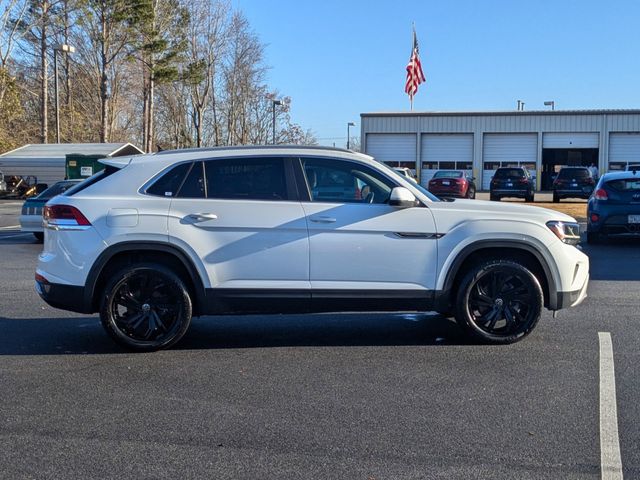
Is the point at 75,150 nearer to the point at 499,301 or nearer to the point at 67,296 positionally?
the point at 67,296

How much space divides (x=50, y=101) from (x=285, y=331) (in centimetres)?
5732

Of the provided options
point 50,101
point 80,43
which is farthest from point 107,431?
point 50,101

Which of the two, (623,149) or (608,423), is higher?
(623,149)

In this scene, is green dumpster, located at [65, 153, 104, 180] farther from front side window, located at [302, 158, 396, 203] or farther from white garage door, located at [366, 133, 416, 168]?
front side window, located at [302, 158, 396, 203]

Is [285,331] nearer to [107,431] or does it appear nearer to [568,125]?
[107,431]

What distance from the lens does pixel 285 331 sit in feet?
23.5

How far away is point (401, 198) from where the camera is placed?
6.02 meters

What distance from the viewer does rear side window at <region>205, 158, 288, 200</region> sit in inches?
245

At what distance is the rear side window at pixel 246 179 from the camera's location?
6219 mm

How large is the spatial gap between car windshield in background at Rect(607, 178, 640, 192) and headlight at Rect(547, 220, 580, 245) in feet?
27.4

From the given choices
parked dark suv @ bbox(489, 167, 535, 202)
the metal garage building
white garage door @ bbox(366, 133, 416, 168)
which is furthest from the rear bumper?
white garage door @ bbox(366, 133, 416, 168)

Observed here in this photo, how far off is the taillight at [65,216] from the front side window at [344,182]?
196 cm

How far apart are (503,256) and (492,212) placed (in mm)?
434

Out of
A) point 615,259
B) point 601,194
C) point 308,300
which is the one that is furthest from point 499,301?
point 601,194
